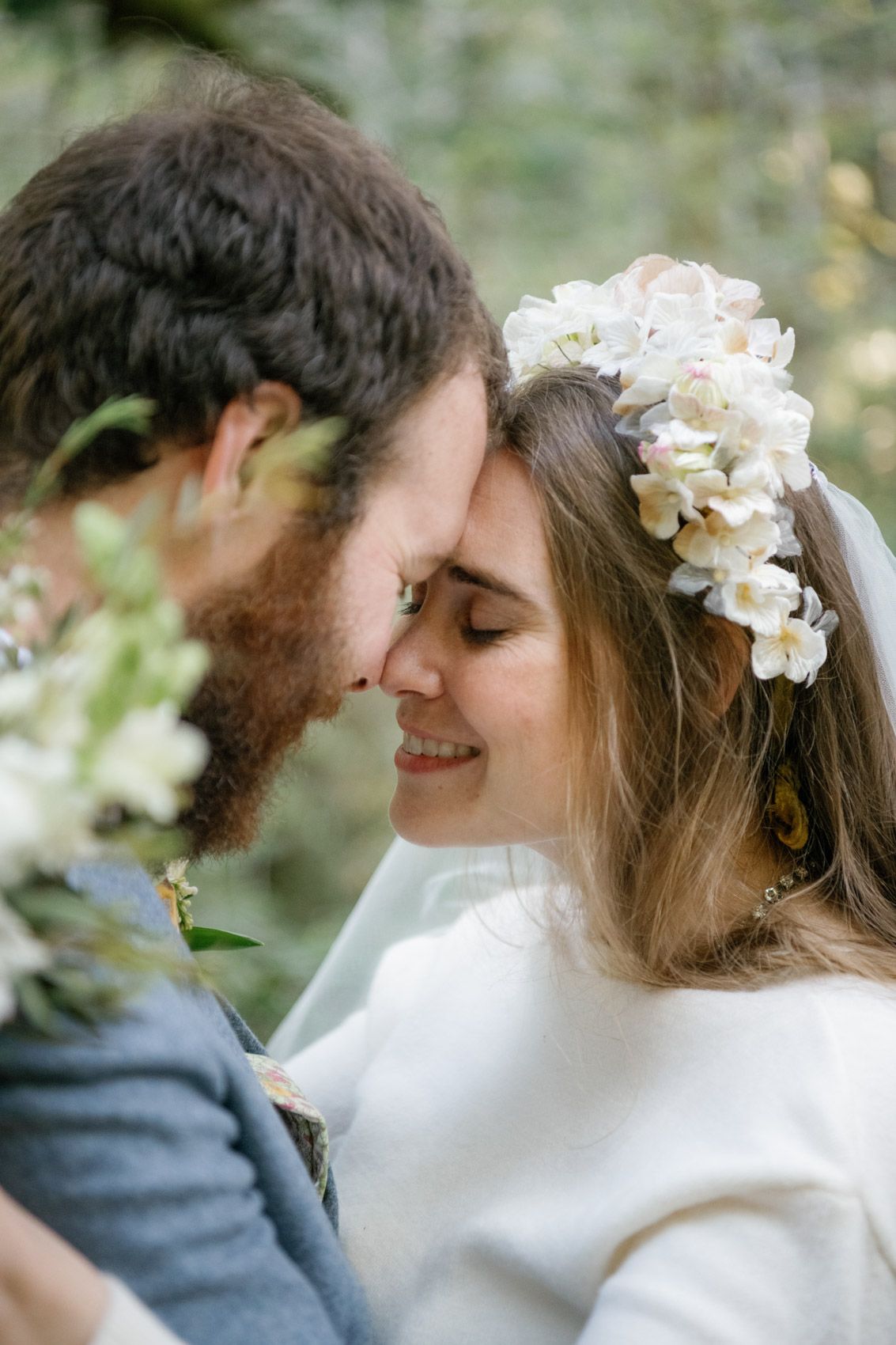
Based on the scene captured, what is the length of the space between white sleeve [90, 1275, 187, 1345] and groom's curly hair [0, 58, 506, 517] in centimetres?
88

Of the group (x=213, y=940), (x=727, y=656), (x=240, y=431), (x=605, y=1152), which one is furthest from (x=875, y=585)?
(x=213, y=940)

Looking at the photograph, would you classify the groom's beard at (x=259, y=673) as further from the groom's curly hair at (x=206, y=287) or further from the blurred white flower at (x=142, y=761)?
the blurred white flower at (x=142, y=761)

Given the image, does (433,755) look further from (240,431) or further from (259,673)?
(240,431)

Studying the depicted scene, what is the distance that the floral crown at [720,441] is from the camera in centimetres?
177

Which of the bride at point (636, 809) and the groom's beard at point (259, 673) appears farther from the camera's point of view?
the bride at point (636, 809)

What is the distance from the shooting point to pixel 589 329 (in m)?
1.98

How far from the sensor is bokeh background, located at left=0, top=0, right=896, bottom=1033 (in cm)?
419

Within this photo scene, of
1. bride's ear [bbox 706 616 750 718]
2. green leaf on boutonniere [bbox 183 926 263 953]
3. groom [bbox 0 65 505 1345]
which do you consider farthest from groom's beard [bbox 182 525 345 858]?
bride's ear [bbox 706 616 750 718]

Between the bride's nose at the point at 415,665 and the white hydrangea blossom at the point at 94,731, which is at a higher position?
the white hydrangea blossom at the point at 94,731

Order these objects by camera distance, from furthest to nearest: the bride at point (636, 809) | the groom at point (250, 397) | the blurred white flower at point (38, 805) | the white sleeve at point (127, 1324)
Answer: the bride at point (636, 809)
the groom at point (250, 397)
the white sleeve at point (127, 1324)
the blurred white flower at point (38, 805)

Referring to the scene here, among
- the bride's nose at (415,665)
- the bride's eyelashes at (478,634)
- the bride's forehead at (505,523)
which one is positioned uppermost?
the bride's forehead at (505,523)

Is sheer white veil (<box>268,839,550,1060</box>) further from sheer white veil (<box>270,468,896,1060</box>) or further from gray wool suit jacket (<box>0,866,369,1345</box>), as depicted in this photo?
gray wool suit jacket (<box>0,866,369,1345</box>)

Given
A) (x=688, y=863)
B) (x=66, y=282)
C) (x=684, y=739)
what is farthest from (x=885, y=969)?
(x=66, y=282)

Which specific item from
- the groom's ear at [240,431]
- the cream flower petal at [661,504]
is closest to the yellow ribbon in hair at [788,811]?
the cream flower petal at [661,504]
